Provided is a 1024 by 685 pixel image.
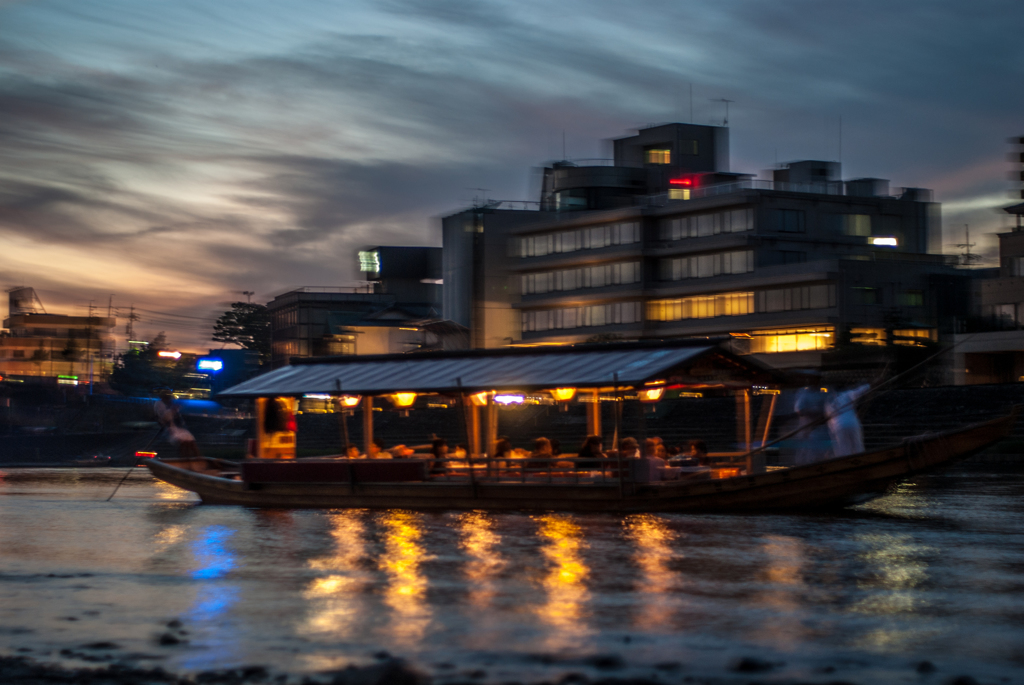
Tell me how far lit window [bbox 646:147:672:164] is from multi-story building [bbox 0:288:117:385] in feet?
351

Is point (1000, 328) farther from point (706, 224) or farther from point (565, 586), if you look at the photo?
point (565, 586)

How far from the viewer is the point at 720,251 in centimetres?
7525

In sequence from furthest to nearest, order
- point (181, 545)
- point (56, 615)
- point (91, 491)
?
point (91, 491) → point (181, 545) → point (56, 615)

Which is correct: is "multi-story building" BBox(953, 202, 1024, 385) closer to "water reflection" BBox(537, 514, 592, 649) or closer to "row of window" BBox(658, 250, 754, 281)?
"row of window" BBox(658, 250, 754, 281)

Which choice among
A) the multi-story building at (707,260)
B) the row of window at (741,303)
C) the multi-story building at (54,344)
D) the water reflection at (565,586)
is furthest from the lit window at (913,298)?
the multi-story building at (54,344)

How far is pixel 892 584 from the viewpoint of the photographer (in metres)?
12.0

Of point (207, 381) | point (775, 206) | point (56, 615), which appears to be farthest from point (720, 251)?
point (207, 381)

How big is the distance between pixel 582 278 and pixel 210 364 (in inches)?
1434

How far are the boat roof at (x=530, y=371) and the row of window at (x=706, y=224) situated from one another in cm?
5128

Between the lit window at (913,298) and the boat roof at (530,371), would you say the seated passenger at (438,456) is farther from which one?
the lit window at (913,298)

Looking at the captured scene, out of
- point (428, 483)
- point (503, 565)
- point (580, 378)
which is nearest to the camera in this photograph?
point (503, 565)

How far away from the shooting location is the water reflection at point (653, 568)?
33.7ft

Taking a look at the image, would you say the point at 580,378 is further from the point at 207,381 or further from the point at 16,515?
the point at 207,381

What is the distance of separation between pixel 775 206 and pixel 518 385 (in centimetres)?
5482
